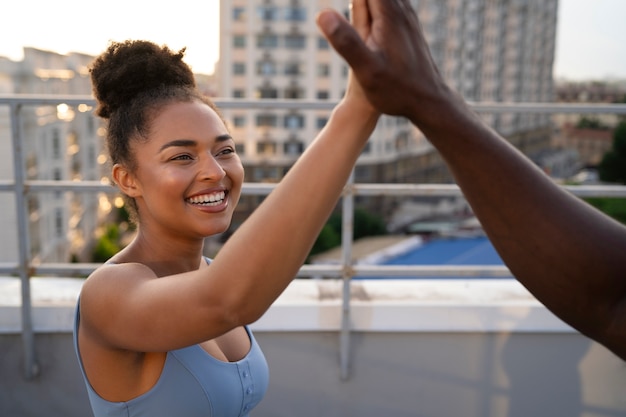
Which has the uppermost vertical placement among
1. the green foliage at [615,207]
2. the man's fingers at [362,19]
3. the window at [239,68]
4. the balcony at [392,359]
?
the window at [239,68]

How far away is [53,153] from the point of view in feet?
105

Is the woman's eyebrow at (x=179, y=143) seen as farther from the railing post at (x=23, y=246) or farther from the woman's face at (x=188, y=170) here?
the railing post at (x=23, y=246)

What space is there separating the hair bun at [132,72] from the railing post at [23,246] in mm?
→ 1040

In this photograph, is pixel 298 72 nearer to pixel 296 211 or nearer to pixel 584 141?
pixel 584 141

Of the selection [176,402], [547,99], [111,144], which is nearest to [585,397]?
[176,402]

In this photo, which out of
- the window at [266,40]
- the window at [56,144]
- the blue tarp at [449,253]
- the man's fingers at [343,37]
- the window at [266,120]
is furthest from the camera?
the window at [266,40]

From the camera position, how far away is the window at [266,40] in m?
41.7

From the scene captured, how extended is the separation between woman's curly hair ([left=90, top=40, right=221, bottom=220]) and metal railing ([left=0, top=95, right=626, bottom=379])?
2.79ft

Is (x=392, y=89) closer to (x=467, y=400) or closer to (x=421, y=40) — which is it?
(x=421, y=40)

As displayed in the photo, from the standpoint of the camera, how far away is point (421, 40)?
574 mm

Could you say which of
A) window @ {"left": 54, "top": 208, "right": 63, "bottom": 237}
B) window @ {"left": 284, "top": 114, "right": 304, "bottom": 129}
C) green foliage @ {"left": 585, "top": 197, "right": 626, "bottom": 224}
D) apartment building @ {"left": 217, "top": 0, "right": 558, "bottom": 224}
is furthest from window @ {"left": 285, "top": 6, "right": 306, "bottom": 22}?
green foliage @ {"left": 585, "top": 197, "right": 626, "bottom": 224}

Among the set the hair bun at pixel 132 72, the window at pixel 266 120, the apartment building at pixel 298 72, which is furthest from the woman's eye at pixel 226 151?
the window at pixel 266 120

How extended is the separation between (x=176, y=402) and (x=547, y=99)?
63.2 metres

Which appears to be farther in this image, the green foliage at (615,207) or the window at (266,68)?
the window at (266,68)
